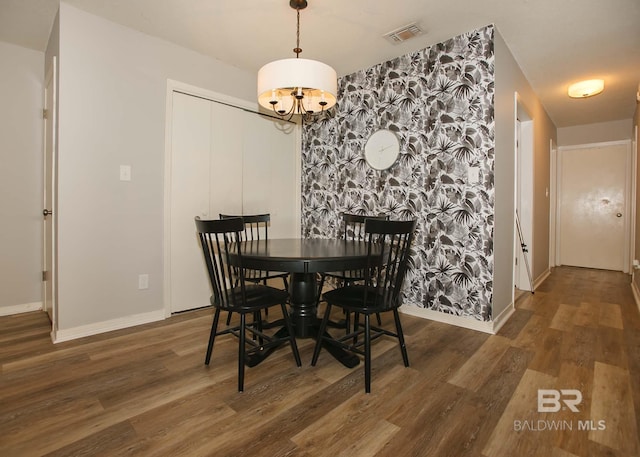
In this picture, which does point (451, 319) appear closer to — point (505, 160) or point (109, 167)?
point (505, 160)

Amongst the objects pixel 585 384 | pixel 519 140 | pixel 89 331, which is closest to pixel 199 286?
pixel 89 331

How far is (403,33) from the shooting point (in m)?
2.62

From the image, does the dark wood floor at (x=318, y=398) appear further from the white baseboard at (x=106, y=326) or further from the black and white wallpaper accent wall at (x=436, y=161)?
the black and white wallpaper accent wall at (x=436, y=161)

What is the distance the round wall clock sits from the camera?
3102 millimetres

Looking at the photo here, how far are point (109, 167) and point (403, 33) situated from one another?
2.52m

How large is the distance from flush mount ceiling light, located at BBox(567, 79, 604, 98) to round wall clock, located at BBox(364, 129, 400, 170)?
2154mm

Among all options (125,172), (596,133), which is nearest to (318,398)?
(125,172)

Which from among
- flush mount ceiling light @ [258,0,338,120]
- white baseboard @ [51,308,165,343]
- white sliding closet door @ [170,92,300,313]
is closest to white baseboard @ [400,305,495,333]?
white sliding closet door @ [170,92,300,313]

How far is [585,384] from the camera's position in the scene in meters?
1.79

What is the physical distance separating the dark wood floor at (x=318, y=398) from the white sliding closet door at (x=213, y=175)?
62cm

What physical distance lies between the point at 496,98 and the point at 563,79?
5.28 ft

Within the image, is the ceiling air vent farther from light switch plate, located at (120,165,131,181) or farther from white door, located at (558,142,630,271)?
white door, located at (558,142,630,271)

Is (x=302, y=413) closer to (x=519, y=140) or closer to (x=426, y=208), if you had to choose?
(x=426, y=208)

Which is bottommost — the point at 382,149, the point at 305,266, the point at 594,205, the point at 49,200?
the point at 305,266
